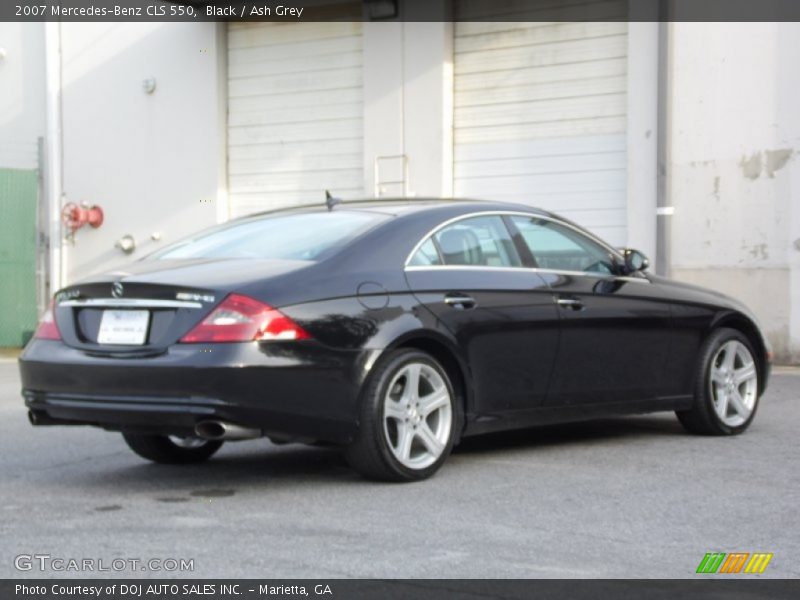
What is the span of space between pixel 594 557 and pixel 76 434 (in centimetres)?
495

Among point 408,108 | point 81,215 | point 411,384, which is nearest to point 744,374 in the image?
point 411,384

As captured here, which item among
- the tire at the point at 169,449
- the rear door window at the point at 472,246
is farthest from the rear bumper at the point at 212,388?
the tire at the point at 169,449

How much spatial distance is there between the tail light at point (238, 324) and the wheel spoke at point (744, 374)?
3566mm

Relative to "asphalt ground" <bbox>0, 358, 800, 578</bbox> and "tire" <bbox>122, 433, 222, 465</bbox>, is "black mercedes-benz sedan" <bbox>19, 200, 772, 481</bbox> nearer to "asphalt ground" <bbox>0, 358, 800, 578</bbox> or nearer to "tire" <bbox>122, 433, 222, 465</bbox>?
"tire" <bbox>122, 433, 222, 465</bbox>

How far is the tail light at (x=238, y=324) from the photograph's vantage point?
652 centimetres

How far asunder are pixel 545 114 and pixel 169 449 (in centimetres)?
953

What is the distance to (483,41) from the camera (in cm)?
1700

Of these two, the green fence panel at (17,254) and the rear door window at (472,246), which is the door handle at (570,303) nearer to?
the rear door window at (472,246)

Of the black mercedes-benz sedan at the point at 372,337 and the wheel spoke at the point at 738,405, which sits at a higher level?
the black mercedes-benz sedan at the point at 372,337

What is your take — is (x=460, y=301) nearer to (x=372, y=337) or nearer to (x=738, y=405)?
(x=372, y=337)

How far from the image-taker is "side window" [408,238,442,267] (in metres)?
7.34

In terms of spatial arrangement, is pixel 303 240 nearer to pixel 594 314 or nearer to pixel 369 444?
pixel 369 444

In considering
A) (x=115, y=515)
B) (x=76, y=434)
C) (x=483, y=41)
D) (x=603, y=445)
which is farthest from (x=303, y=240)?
(x=483, y=41)

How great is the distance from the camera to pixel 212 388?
21.2 ft
